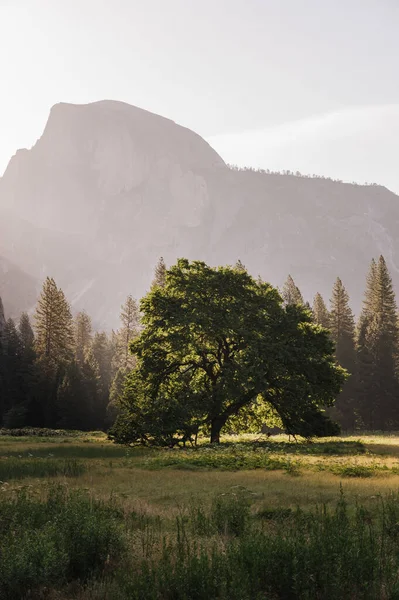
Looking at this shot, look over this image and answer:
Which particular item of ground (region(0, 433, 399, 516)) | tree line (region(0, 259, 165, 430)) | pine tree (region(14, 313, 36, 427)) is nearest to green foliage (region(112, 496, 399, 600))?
ground (region(0, 433, 399, 516))

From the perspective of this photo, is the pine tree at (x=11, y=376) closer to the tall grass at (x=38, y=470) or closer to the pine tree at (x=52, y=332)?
the pine tree at (x=52, y=332)

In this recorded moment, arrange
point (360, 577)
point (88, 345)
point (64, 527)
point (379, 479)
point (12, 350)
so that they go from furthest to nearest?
point (88, 345), point (12, 350), point (379, 479), point (64, 527), point (360, 577)

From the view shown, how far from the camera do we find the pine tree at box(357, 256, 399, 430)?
64.7 meters

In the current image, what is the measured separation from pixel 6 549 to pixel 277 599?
3.44 metres

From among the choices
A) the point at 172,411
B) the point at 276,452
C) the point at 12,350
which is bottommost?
the point at 276,452

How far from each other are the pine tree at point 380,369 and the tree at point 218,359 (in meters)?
35.8

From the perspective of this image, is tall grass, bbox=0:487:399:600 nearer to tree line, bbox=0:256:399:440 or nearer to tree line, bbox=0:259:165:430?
tree line, bbox=0:256:399:440

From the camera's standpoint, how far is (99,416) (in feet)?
228

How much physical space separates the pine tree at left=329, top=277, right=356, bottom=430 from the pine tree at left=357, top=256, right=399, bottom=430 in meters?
2.10

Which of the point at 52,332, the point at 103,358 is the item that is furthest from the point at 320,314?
the point at 103,358

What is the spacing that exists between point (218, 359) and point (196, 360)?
164 centimetres

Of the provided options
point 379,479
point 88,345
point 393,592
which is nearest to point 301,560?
point 393,592

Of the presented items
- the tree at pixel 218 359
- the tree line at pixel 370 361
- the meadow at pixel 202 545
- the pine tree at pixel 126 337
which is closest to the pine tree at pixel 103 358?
the pine tree at pixel 126 337

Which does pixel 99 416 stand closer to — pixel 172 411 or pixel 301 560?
pixel 172 411
